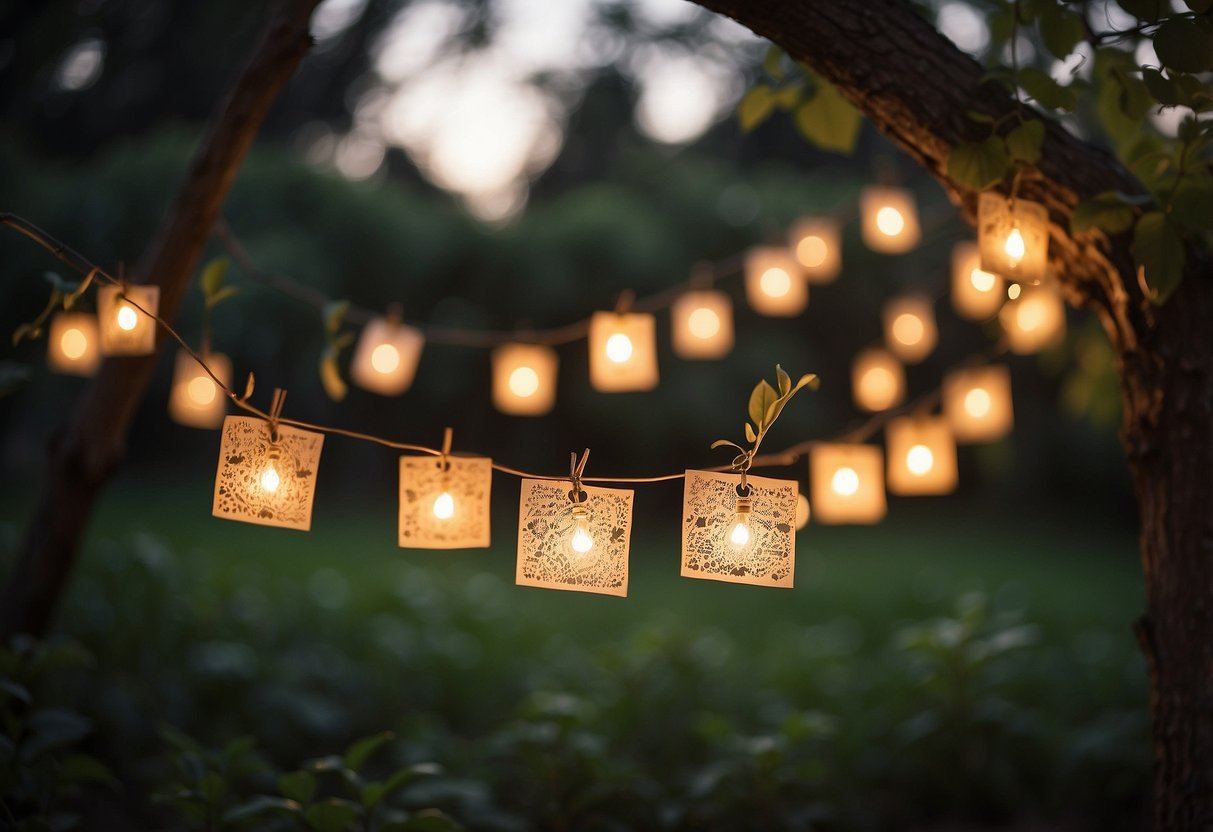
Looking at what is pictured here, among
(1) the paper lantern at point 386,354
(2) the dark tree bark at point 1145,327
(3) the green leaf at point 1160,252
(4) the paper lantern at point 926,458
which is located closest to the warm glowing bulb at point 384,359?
(1) the paper lantern at point 386,354

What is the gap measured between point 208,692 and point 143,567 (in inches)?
22.6

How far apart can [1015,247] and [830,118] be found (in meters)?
0.63

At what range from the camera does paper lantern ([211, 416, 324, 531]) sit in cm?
151

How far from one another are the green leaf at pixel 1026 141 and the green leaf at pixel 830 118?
52 cm

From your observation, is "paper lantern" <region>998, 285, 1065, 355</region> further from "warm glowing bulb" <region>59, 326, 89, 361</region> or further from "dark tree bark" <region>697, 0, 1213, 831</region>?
"warm glowing bulb" <region>59, 326, 89, 361</region>

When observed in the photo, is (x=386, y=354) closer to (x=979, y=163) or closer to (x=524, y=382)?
(x=524, y=382)

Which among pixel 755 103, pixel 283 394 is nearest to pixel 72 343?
pixel 283 394

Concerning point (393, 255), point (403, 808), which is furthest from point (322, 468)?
point (403, 808)

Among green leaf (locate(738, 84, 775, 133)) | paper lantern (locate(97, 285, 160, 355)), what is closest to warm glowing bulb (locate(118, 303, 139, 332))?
paper lantern (locate(97, 285, 160, 355))

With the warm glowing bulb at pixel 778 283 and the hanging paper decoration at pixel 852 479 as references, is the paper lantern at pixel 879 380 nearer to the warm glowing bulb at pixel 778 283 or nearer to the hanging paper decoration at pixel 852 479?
the warm glowing bulb at pixel 778 283

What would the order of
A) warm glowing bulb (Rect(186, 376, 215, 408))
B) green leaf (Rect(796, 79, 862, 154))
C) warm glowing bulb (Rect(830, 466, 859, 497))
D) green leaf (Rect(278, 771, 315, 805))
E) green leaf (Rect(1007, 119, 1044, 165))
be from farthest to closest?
warm glowing bulb (Rect(186, 376, 215, 408)) → warm glowing bulb (Rect(830, 466, 859, 497)) → green leaf (Rect(796, 79, 862, 154)) → green leaf (Rect(278, 771, 315, 805)) → green leaf (Rect(1007, 119, 1044, 165))

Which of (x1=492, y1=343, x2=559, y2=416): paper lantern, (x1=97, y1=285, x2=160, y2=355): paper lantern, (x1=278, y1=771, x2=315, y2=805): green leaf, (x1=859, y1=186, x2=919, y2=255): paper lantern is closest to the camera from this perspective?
(x1=278, y1=771, x2=315, y2=805): green leaf

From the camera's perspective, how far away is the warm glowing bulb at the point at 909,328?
355 centimetres

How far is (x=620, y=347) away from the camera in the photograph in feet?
7.96
